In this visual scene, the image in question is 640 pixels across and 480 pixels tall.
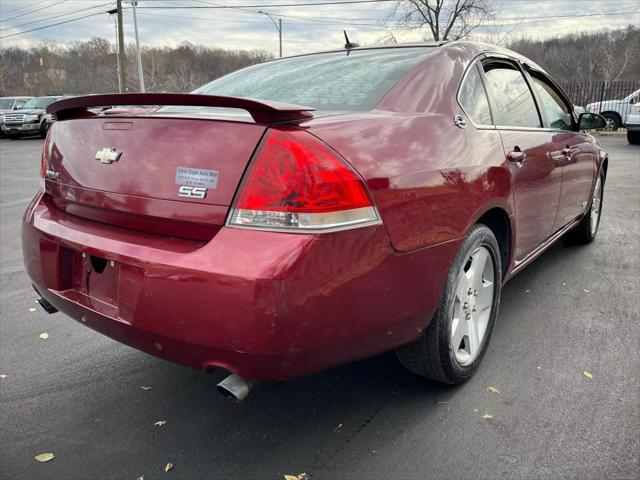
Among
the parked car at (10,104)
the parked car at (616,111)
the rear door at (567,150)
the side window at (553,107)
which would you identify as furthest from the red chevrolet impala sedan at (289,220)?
the parked car at (10,104)

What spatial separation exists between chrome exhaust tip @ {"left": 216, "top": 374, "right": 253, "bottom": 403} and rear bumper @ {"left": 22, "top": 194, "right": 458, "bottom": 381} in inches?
3.6

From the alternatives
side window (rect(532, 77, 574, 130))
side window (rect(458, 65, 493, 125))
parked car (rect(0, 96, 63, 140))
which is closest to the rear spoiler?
side window (rect(458, 65, 493, 125))

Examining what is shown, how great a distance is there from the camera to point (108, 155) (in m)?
2.07

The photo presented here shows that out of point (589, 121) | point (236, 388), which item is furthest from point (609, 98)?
point (236, 388)

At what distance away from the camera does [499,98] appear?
3.02 meters

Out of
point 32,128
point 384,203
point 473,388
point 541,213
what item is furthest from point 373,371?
point 32,128

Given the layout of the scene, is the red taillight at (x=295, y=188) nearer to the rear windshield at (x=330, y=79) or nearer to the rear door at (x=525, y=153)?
the rear windshield at (x=330, y=79)

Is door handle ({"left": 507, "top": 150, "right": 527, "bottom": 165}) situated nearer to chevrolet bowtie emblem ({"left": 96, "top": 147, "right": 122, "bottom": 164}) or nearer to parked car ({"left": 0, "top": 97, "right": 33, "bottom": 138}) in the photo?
chevrolet bowtie emblem ({"left": 96, "top": 147, "right": 122, "bottom": 164})

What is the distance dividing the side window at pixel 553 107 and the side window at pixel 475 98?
1.00 m

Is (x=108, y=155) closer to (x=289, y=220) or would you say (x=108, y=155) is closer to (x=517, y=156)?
(x=289, y=220)

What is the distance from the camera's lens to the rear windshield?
2404 mm

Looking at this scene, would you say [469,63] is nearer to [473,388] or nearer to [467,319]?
[467,319]

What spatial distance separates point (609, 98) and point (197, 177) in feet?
97.2

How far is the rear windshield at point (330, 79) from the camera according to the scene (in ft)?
7.89
